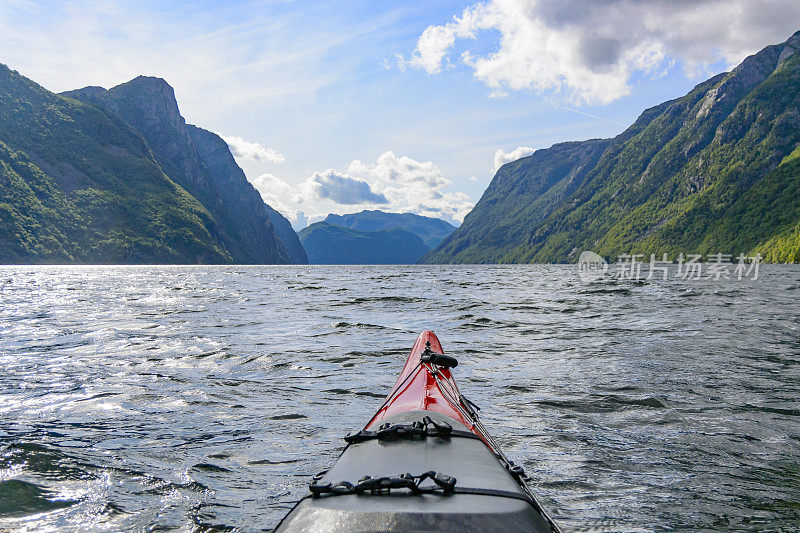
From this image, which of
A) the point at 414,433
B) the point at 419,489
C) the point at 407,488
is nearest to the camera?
the point at 419,489

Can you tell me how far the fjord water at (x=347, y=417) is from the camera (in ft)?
17.8

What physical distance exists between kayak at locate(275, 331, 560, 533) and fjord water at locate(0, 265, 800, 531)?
71.1 inches

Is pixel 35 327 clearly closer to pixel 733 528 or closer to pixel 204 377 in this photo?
pixel 204 377

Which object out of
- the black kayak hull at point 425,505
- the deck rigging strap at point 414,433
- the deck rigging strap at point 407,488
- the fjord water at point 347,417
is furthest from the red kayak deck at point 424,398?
the deck rigging strap at point 407,488

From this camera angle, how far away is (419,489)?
313 centimetres

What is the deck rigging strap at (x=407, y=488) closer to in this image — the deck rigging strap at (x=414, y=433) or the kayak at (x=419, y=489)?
the kayak at (x=419, y=489)

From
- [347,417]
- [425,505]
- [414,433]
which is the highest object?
[425,505]

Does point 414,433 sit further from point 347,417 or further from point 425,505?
point 347,417

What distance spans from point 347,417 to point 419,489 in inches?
236

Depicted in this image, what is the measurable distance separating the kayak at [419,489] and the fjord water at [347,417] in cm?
180

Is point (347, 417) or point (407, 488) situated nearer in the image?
point (407, 488)

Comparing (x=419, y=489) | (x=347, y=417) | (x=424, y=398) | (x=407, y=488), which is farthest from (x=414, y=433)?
(x=347, y=417)

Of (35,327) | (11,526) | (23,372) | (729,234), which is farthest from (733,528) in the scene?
(729,234)

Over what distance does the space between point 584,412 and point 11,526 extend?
28.2 ft
